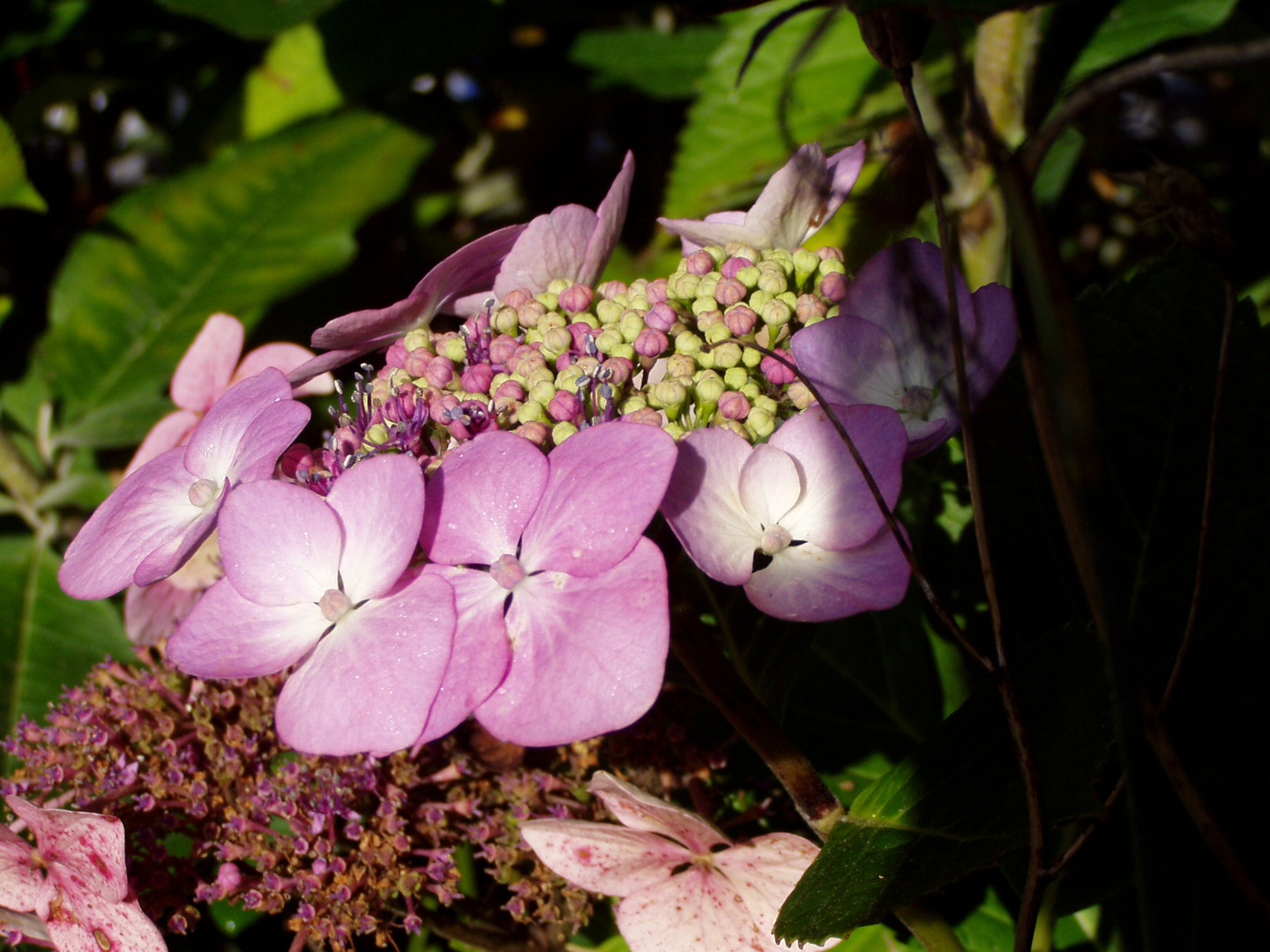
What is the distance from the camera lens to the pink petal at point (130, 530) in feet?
1.77

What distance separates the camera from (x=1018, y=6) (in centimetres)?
83

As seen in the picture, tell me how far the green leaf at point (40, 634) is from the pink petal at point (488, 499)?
774 millimetres

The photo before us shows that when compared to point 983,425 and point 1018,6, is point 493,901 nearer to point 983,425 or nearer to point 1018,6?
point 983,425

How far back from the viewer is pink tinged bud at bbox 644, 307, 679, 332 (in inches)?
22.2

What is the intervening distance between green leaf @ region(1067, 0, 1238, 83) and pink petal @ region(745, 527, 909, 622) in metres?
0.87

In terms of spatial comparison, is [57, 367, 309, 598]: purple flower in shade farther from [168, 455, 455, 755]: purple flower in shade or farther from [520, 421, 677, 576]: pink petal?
[520, 421, 677, 576]: pink petal

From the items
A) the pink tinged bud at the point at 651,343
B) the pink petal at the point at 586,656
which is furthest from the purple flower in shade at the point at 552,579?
the pink tinged bud at the point at 651,343

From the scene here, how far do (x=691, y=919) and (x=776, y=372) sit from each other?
12.6 inches

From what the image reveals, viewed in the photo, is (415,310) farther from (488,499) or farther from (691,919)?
(691,919)

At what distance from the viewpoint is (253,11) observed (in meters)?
1.25

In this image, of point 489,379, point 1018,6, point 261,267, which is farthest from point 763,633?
point 261,267

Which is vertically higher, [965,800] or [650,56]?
Result: [650,56]

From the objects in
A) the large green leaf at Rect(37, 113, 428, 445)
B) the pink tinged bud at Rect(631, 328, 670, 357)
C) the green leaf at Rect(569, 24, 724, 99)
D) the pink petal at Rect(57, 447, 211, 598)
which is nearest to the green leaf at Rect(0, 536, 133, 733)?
the large green leaf at Rect(37, 113, 428, 445)

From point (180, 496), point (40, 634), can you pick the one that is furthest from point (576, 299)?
point (40, 634)
